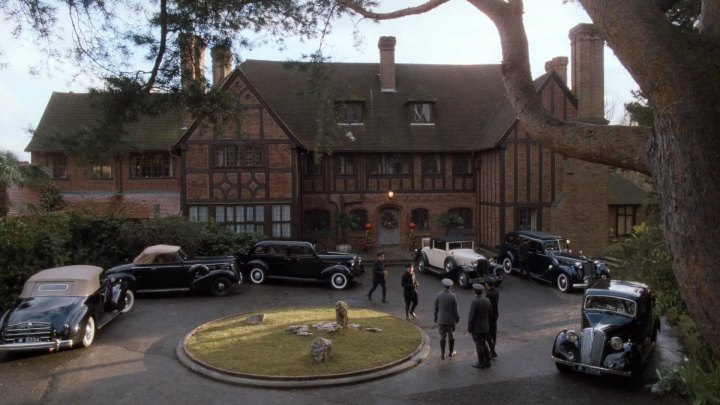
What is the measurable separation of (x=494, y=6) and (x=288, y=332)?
8.37 m

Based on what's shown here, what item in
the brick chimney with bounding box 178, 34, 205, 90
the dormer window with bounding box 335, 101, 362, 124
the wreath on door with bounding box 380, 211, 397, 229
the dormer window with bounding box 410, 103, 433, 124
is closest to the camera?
the brick chimney with bounding box 178, 34, 205, 90

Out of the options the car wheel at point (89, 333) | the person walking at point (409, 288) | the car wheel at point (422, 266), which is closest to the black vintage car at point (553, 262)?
the car wheel at point (422, 266)

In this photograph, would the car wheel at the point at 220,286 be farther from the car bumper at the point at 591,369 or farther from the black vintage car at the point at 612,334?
the car bumper at the point at 591,369

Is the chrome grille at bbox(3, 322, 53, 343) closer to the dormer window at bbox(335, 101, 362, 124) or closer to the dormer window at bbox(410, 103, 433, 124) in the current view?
the dormer window at bbox(335, 101, 362, 124)

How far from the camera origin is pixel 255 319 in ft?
42.0

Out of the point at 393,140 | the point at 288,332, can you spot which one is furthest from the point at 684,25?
the point at 393,140

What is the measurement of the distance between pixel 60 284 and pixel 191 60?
19.5ft

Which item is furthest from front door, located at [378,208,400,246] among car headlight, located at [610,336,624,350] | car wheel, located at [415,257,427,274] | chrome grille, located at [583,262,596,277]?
car headlight, located at [610,336,624,350]

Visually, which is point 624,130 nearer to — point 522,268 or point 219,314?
point 219,314

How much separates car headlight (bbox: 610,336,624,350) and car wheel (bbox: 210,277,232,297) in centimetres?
1103

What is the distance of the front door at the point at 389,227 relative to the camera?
26750 mm

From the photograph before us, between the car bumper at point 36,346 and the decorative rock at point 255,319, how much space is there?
380 cm

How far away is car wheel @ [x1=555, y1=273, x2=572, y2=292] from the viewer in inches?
667

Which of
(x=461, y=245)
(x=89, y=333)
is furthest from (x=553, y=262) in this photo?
(x=89, y=333)
